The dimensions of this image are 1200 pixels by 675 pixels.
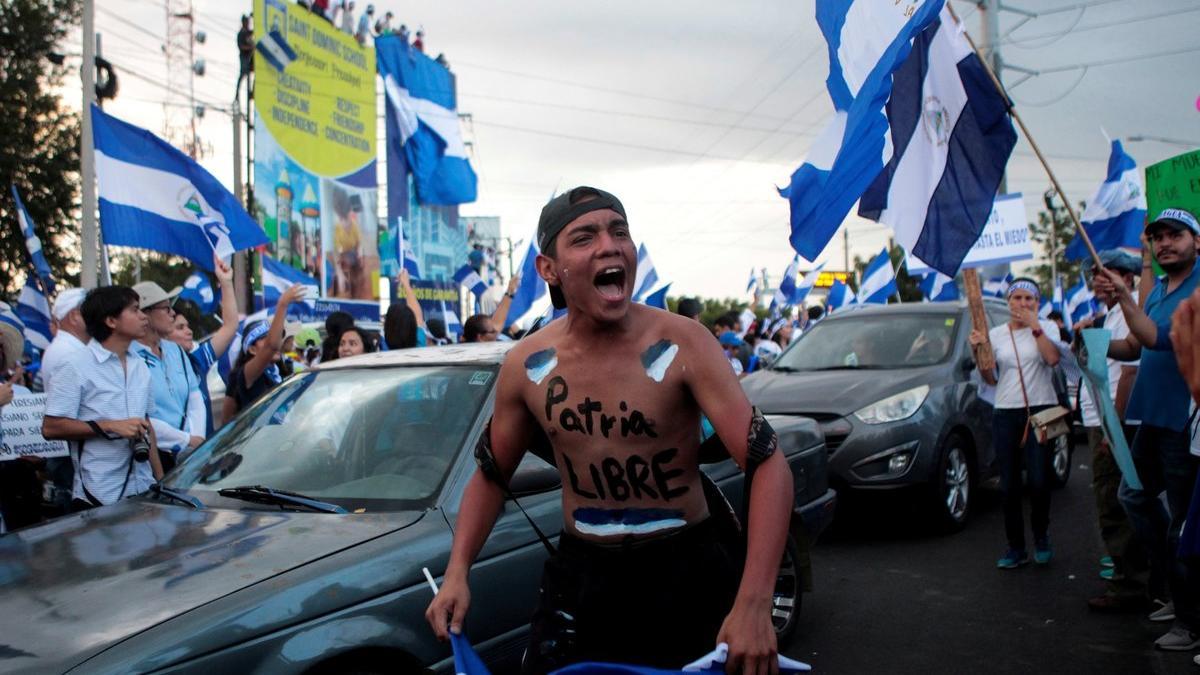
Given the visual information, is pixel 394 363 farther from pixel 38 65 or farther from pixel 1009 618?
pixel 38 65

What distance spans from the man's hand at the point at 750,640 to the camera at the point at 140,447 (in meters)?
3.59

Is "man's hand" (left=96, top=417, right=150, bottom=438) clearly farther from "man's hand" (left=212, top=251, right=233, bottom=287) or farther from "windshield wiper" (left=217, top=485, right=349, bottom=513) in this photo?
"man's hand" (left=212, top=251, right=233, bottom=287)

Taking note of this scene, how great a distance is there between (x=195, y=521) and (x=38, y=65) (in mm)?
24747

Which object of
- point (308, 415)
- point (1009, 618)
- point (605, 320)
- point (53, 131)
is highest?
point (53, 131)

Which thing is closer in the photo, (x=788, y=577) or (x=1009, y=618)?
(x=788, y=577)

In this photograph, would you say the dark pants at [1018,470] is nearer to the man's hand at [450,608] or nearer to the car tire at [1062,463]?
the car tire at [1062,463]

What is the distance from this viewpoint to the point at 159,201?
7246mm

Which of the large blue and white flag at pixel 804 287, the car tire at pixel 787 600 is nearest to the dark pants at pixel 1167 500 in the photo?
the car tire at pixel 787 600

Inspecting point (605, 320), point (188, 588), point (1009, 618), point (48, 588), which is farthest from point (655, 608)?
point (1009, 618)

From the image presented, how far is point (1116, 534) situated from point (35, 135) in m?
25.3

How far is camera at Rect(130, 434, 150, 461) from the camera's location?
16.0 feet

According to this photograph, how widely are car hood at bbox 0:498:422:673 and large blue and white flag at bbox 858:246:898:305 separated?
11.0 meters

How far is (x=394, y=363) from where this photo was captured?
4590 mm

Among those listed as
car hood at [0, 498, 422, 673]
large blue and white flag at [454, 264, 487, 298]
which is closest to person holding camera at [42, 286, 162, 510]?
car hood at [0, 498, 422, 673]
